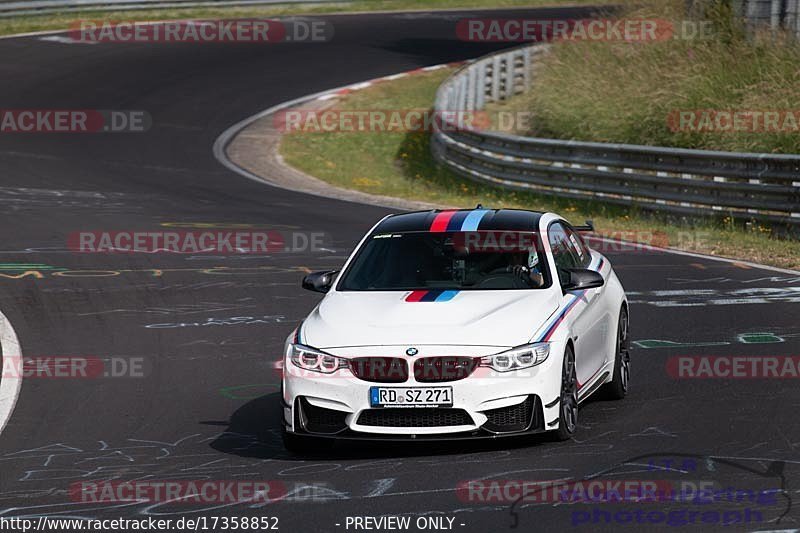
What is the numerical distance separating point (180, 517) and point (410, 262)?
3.21m

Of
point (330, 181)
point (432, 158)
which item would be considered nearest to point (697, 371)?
point (330, 181)

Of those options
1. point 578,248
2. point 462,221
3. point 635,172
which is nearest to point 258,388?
point 462,221

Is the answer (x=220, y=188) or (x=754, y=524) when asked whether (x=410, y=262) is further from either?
(x=220, y=188)

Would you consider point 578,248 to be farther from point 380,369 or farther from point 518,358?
point 380,369

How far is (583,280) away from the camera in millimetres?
9555

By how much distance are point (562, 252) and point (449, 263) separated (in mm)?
949

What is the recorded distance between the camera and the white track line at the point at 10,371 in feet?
33.7

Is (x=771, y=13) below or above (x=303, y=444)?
above

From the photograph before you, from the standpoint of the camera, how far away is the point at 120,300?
49.5 ft

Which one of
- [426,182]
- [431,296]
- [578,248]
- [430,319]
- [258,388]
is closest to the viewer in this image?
[430,319]

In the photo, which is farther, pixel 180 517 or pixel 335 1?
pixel 335 1

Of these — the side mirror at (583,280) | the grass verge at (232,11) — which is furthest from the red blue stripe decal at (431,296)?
the grass verge at (232,11)

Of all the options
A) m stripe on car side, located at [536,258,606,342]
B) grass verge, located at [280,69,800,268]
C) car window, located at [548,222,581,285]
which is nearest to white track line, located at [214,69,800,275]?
grass verge, located at [280,69,800,268]

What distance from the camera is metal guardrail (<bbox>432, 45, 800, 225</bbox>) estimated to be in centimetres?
1975
